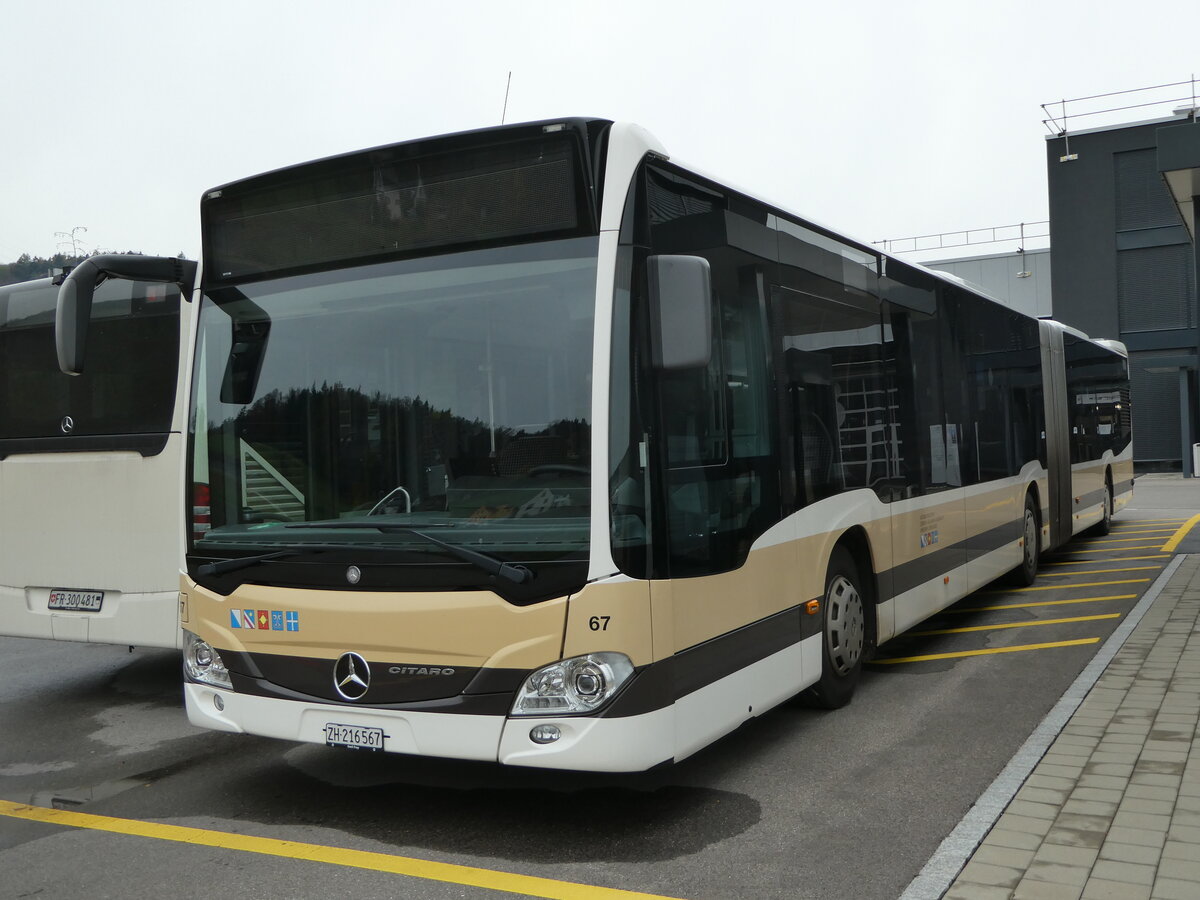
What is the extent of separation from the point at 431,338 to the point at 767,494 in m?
1.84

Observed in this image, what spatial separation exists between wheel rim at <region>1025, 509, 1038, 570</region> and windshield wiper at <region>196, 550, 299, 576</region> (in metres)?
9.00

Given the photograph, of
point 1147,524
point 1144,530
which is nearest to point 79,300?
point 1144,530

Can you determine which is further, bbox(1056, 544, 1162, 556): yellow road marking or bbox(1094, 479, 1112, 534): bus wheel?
bbox(1094, 479, 1112, 534): bus wheel

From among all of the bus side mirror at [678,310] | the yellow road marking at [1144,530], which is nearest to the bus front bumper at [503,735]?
the bus side mirror at [678,310]

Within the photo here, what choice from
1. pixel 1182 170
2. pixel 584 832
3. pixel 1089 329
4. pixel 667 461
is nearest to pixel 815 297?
pixel 667 461

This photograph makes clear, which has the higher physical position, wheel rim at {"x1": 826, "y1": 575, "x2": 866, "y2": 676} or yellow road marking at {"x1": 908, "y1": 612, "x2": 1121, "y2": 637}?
wheel rim at {"x1": 826, "y1": 575, "x2": 866, "y2": 676}

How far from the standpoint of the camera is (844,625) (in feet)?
22.1

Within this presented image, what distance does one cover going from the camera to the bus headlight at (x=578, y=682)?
4.47 m

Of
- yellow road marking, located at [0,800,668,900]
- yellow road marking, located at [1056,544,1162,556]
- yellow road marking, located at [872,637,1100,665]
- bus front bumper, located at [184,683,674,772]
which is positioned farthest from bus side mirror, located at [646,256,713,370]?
yellow road marking, located at [1056,544,1162,556]

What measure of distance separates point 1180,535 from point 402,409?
1519 centimetres

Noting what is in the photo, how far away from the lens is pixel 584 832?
4867mm

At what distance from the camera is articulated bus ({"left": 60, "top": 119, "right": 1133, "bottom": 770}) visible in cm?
452

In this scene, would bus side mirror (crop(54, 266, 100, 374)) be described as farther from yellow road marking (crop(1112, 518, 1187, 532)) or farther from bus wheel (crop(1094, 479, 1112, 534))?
yellow road marking (crop(1112, 518, 1187, 532))

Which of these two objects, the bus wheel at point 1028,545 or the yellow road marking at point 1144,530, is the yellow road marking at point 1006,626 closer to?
the bus wheel at point 1028,545
